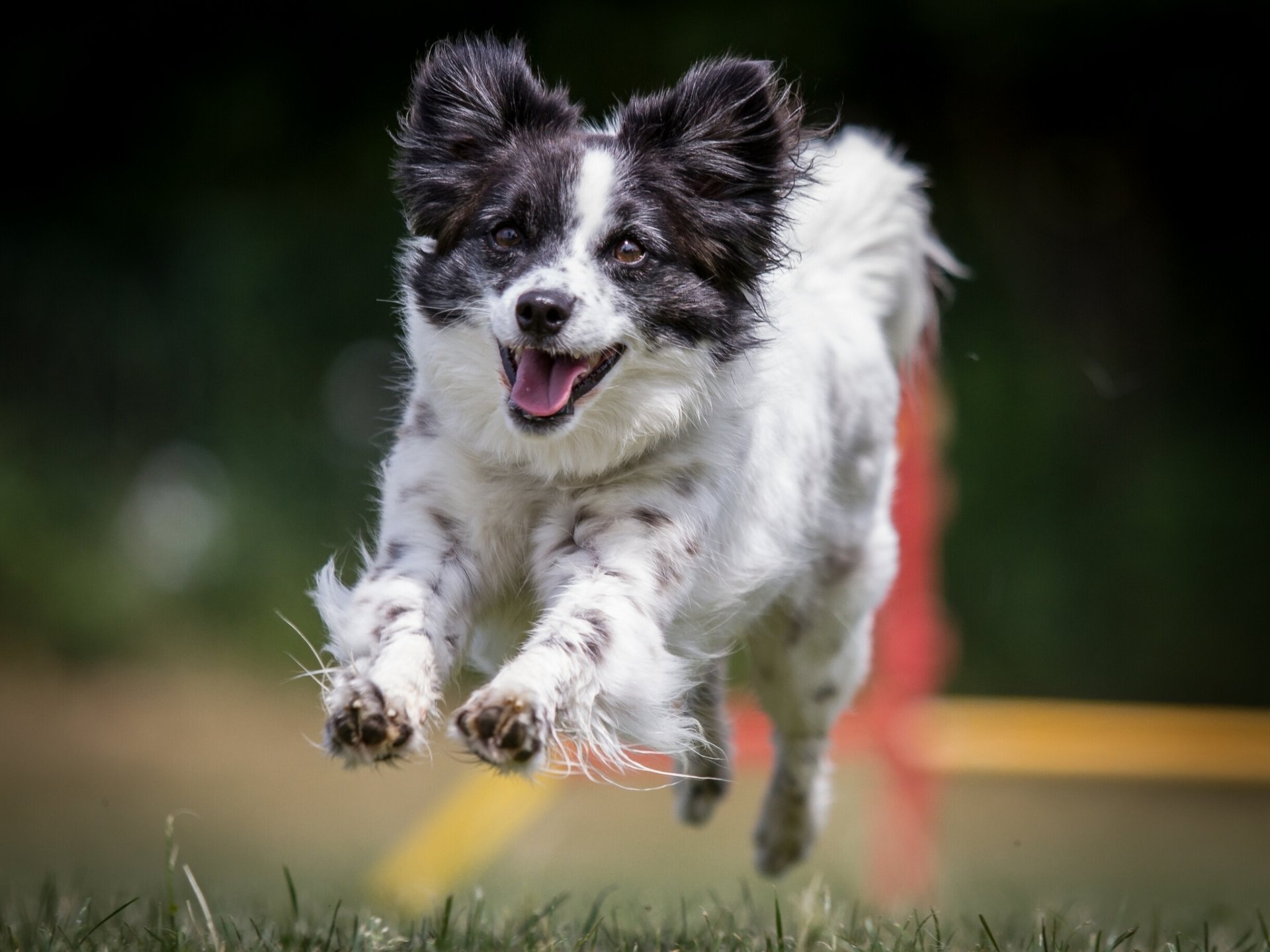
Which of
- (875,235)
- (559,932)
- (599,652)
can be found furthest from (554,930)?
(875,235)

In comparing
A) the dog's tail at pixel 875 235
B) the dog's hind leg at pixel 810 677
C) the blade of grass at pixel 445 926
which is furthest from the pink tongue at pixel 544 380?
the dog's hind leg at pixel 810 677

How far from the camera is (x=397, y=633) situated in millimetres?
3129

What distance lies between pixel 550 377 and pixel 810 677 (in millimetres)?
1714

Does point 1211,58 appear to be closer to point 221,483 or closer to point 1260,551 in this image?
point 1260,551

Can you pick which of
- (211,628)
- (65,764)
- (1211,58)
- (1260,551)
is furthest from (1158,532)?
(65,764)

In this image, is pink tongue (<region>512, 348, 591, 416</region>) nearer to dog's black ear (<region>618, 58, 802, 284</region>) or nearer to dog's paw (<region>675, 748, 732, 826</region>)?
dog's black ear (<region>618, 58, 802, 284</region>)

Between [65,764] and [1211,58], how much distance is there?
374 inches

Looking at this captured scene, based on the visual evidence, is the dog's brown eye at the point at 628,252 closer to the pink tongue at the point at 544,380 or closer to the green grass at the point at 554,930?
the pink tongue at the point at 544,380

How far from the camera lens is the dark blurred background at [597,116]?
35.2ft

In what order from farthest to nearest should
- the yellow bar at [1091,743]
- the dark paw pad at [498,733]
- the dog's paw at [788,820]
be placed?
the yellow bar at [1091,743] < the dog's paw at [788,820] < the dark paw pad at [498,733]

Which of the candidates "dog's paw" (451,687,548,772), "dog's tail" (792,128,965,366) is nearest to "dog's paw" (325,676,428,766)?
"dog's paw" (451,687,548,772)

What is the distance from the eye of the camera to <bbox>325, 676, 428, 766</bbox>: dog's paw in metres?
2.85

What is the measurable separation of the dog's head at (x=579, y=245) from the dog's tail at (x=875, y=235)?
0.79 metres

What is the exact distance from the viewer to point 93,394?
11391 mm
